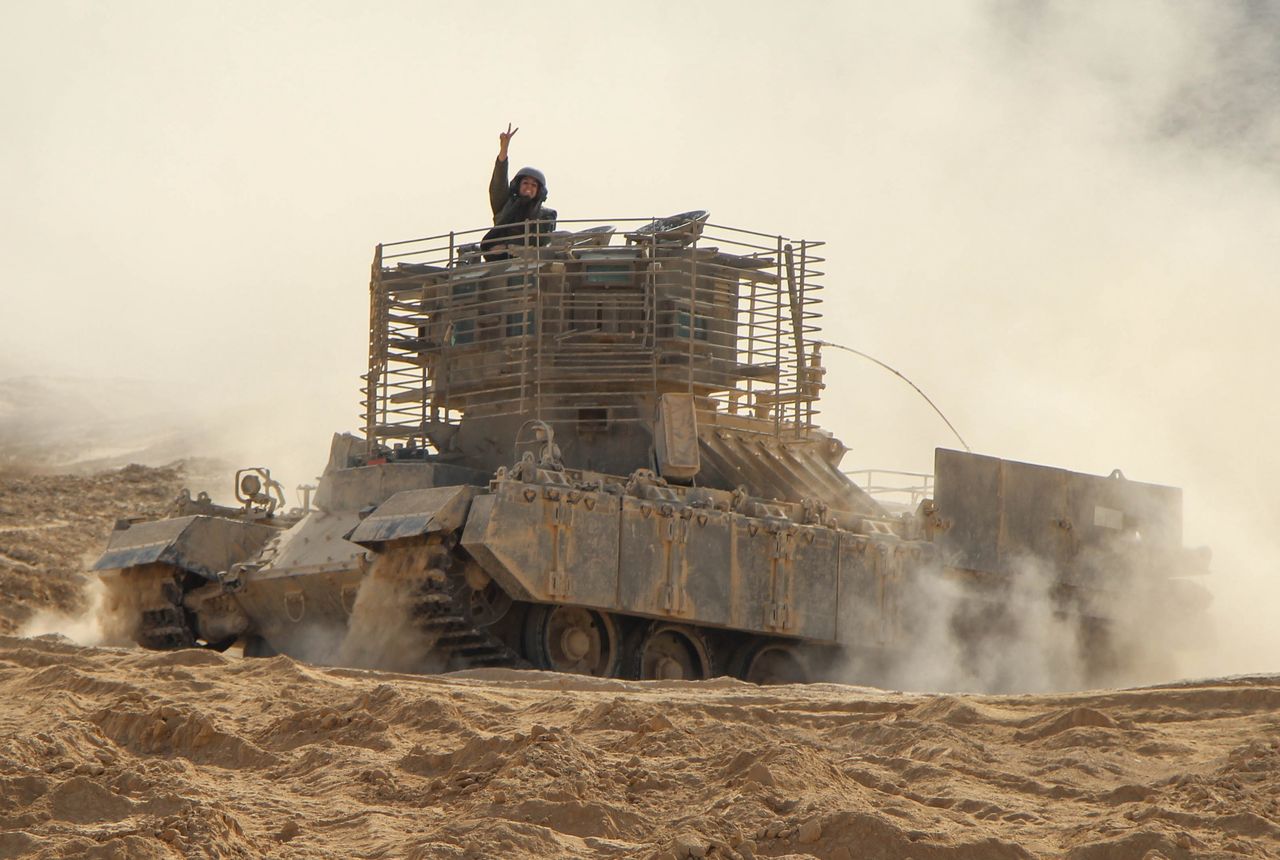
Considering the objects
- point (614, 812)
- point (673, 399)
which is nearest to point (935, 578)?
point (673, 399)

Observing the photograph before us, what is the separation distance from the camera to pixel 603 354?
17359 millimetres

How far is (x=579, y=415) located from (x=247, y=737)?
7980 millimetres

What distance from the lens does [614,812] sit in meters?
8.23

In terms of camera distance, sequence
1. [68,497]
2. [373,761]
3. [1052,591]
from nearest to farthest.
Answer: [373,761]
[1052,591]
[68,497]

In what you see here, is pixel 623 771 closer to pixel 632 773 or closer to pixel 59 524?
pixel 632 773

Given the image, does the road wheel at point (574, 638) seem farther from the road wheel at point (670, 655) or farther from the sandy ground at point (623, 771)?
the sandy ground at point (623, 771)

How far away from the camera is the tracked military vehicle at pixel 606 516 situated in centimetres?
1566

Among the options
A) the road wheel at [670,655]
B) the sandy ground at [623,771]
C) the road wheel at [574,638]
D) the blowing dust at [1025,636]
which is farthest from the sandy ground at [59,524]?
the sandy ground at [623,771]

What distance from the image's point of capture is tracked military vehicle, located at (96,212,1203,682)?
51.4ft

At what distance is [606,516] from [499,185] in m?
4.18

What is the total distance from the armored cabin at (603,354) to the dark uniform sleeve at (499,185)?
0.45 m

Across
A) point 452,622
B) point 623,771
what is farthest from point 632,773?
point 452,622

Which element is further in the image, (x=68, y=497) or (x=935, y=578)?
(x=68, y=497)

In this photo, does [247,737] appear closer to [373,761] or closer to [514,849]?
[373,761]
